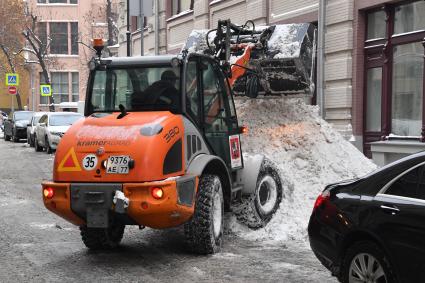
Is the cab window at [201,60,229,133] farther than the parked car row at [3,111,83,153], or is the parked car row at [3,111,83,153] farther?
the parked car row at [3,111,83,153]

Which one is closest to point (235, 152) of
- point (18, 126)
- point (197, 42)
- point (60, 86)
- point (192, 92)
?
point (192, 92)

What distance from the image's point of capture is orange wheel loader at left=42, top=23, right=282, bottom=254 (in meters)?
6.36

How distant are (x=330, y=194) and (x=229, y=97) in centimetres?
306

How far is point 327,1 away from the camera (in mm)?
15180

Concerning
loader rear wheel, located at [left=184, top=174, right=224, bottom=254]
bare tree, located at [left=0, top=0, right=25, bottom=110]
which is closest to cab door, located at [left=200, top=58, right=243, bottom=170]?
loader rear wheel, located at [left=184, top=174, right=224, bottom=254]

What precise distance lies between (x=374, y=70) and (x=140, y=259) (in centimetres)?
909

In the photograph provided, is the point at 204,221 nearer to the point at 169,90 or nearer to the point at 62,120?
the point at 169,90

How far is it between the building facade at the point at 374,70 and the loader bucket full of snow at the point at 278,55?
10.4 feet

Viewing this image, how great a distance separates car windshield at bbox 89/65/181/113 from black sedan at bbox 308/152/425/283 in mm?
2443

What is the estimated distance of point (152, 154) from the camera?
6.33m

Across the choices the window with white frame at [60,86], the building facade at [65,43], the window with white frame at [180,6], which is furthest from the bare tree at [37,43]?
the window with white frame at [180,6]

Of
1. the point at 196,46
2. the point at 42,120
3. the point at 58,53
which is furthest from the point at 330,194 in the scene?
the point at 58,53

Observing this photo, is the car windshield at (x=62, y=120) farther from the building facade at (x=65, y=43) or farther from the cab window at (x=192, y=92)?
the building facade at (x=65, y=43)

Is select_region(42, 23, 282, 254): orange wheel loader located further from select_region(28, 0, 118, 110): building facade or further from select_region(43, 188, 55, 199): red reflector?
select_region(28, 0, 118, 110): building facade
